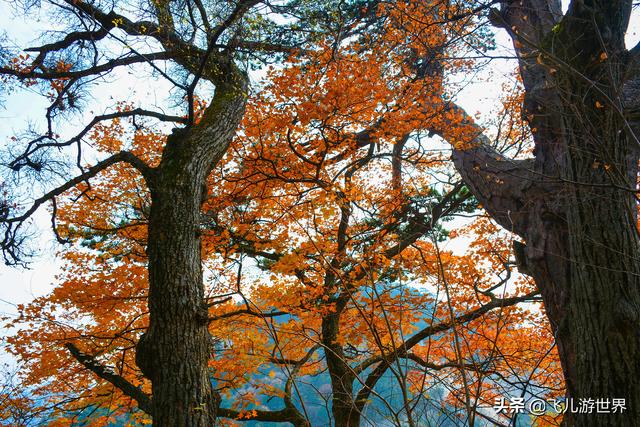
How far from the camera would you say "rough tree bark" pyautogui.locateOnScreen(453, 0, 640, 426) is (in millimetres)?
2867

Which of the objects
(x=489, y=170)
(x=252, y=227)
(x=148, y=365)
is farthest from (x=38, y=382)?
(x=489, y=170)

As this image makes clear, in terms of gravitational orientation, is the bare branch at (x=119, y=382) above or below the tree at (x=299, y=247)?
below

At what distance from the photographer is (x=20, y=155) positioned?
4.21 metres

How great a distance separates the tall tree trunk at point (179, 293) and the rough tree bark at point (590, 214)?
95.8 inches

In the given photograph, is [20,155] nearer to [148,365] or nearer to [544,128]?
[148,365]

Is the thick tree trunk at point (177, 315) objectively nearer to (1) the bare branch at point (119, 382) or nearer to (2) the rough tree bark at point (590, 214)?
(1) the bare branch at point (119, 382)

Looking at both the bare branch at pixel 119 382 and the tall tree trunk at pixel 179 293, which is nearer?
the tall tree trunk at pixel 179 293

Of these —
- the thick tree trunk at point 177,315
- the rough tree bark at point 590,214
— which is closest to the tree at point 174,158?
the thick tree trunk at point 177,315

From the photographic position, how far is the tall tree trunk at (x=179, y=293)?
111 inches

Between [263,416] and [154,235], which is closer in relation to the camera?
[154,235]

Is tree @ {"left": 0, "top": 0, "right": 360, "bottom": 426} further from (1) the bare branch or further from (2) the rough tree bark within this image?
(2) the rough tree bark

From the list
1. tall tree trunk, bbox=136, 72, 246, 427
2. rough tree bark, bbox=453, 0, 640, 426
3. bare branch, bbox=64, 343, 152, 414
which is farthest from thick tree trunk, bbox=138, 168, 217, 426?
rough tree bark, bbox=453, 0, 640, 426

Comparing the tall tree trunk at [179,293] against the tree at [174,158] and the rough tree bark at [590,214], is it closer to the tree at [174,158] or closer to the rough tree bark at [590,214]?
the tree at [174,158]

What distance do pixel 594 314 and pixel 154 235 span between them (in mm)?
3663
